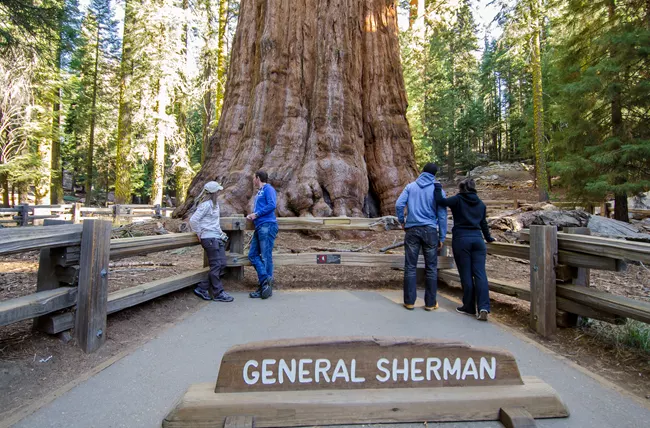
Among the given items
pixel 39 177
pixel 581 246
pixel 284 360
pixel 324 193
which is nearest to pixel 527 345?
pixel 581 246

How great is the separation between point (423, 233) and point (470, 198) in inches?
32.7

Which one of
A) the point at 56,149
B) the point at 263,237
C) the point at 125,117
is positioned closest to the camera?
the point at 263,237

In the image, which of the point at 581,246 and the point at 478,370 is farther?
the point at 581,246

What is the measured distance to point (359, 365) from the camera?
7.50ft

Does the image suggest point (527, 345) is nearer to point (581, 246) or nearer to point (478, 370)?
point (581, 246)

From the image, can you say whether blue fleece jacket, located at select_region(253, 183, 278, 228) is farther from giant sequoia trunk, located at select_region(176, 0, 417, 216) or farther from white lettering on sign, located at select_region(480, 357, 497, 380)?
white lettering on sign, located at select_region(480, 357, 497, 380)

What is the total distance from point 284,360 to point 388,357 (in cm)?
64

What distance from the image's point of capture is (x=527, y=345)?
4.13 m

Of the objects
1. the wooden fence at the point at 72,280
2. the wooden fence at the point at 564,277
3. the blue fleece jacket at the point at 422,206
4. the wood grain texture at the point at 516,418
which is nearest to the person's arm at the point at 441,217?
the blue fleece jacket at the point at 422,206

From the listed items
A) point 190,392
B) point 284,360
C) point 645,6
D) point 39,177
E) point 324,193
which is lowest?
point 190,392

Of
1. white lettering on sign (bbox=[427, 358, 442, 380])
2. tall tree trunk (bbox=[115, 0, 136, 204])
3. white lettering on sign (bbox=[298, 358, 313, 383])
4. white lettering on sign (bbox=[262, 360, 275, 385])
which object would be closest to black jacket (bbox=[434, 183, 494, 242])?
white lettering on sign (bbox=[427, 358, 442, 380])

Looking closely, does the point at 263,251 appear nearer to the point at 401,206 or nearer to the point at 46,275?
the point at 401,206

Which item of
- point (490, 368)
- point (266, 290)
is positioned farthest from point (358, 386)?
point (266, 290)

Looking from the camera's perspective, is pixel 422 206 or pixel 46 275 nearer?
pixel 46 275
